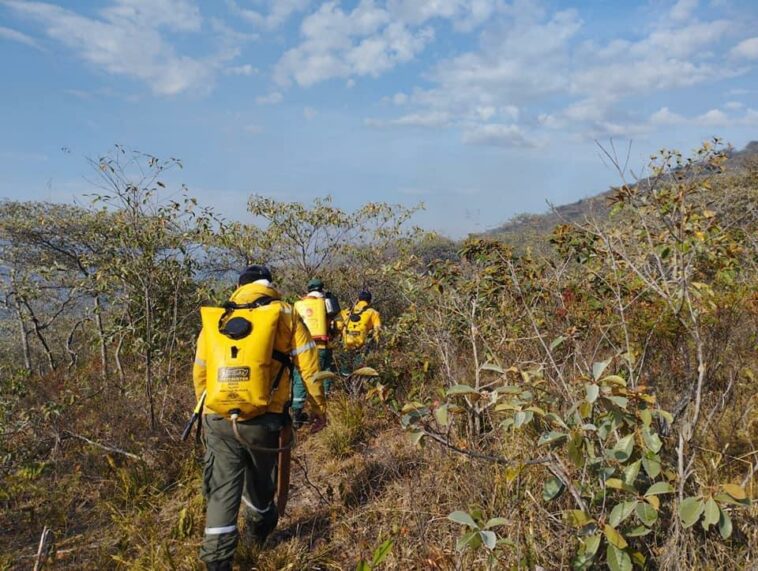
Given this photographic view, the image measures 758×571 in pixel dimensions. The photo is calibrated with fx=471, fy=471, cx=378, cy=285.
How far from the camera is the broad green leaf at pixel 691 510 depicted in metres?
1.62

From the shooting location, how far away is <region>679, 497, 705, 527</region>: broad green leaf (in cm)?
162

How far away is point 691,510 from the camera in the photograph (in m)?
1.64

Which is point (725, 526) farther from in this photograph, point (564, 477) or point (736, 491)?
point (564, 477)

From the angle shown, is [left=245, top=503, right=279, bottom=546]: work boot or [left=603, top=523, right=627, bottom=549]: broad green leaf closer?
[left=603, top=523, right=627, bottom=549]: broad green leaf

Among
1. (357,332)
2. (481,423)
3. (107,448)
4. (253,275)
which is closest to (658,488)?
(481,423)

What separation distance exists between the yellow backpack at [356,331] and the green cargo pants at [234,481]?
9.91 ft

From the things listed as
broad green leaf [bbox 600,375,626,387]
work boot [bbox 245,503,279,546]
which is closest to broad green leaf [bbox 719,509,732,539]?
broad green leaf [bbox 600,375,626,387]

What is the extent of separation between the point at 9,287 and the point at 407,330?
5474 millimetres

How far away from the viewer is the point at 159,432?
430 centimetres

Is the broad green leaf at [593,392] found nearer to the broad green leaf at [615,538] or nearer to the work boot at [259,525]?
the broad green leaf at [615,538]

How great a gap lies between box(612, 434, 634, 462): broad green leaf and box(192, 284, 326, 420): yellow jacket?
1664 mm

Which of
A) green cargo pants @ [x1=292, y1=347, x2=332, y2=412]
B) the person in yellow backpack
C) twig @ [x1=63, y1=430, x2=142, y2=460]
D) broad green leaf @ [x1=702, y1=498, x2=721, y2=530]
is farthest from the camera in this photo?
the person in yellow backpack

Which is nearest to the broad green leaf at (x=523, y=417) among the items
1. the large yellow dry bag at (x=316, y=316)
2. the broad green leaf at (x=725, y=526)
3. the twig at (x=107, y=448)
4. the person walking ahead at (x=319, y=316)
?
the broad green leaf at (x=725, y=526)

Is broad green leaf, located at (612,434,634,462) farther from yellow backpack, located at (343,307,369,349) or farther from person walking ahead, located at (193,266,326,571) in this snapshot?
yellow backpack, located at (343,307,369,349)
